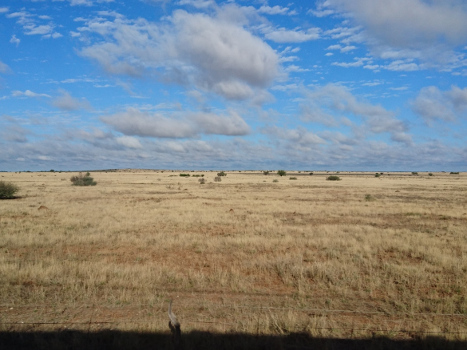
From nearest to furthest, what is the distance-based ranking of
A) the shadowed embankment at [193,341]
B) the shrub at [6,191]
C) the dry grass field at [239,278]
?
1. the shadowed embankment at [193,341]
2. the dry grass field at [239,278]
3. the shrub at [6,191]

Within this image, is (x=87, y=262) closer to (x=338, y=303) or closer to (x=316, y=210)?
(x=338, y=303)

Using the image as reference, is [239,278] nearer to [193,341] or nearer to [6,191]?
[193,341]

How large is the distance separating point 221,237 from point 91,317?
337 inches

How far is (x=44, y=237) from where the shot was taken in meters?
14.3

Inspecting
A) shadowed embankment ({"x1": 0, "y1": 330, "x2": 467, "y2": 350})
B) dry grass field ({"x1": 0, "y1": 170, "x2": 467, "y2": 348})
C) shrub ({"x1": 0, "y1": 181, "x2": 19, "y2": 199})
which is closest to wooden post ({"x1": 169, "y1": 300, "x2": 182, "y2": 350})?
shadowed embankment ({"x1": 0, "y1": 330, "x2": 467, "y2": 350})

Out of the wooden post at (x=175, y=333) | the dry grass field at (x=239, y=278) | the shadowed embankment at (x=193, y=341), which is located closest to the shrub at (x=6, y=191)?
the dry grass field at (x=239, y=278)

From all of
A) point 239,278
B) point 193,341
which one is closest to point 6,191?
point 239,278

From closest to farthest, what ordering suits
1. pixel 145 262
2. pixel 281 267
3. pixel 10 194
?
pixel 281 267, pixel 145 262, pixel 10 194

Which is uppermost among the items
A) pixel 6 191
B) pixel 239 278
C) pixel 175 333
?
pixel 6 191

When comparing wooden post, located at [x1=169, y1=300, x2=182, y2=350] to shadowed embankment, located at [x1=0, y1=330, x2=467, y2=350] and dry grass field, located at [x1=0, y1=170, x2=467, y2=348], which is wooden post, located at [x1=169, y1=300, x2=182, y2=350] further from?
dry grass field, located at [x1=0, y1=170, x2=467, y2=348]

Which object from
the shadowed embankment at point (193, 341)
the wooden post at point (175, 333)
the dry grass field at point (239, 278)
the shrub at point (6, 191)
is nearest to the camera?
the wooden post at point (175, 333)

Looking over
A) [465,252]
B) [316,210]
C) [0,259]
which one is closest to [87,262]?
[0,259]

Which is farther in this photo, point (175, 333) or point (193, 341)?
point (193, 341)

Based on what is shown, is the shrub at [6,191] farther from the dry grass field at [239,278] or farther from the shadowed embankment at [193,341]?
the shadowed embankment at [193,341]
